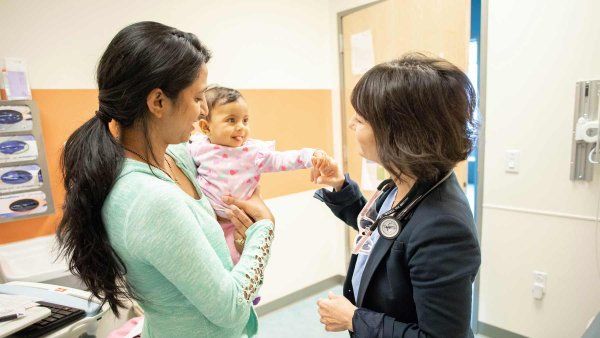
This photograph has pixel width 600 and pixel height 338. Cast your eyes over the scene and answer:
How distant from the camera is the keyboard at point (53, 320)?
1160 mm

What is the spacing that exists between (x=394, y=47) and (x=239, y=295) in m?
2.43

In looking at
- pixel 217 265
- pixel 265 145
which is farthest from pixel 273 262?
pixel 217 265

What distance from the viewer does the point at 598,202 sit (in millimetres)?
1953

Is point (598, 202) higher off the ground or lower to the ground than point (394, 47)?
lower

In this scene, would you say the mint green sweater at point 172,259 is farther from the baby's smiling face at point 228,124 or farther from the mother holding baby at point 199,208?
the baby's smiling face at point 228,124

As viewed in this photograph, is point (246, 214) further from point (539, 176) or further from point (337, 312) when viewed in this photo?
point (539, 176)

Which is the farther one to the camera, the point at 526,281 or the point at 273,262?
the point at 273,262

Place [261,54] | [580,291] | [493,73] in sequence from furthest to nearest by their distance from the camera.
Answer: [261,54], [493,73], [580,291]

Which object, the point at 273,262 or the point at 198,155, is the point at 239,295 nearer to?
the point at 198,155

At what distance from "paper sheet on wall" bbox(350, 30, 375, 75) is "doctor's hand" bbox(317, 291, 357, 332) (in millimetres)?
2299

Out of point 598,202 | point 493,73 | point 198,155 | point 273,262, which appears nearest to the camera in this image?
point 198,155

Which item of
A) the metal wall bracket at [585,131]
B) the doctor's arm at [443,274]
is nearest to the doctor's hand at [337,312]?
the doctor's arm at [443,274]

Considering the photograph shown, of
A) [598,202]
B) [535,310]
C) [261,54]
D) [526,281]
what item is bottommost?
[535,310]

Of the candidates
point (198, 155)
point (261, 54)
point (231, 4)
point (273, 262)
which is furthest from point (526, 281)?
point (231, 4)
